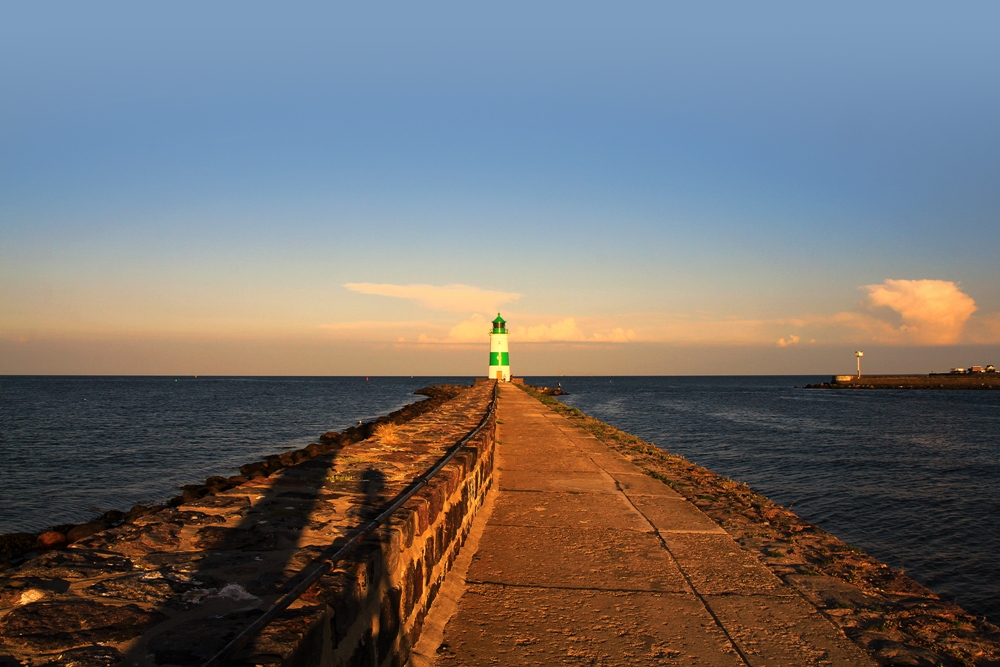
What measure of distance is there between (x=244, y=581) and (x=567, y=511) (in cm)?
490

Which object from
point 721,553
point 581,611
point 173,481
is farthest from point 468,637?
point 173,481

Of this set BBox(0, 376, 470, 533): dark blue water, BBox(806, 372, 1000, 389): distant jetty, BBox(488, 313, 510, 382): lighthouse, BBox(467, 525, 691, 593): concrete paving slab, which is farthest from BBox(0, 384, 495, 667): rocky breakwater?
BBox(806, 372, 1000, 389): distant jetty

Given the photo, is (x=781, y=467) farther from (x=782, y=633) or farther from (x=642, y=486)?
(x=782, y=633)

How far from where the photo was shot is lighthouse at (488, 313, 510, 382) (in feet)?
167

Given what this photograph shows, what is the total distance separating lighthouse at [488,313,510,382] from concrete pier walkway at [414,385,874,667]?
141 feet

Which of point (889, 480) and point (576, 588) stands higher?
point (576, 588)

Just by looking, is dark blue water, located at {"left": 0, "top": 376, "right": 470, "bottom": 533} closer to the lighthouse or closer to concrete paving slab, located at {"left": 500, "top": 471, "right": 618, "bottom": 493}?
concrete paving slab, located at {"left": 500, "top": 471, "right": 618, "bottom": 493}

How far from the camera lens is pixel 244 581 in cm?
282

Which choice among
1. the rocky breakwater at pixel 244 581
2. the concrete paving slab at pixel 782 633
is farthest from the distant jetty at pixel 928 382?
the rocky breakwater at pixel 244 581

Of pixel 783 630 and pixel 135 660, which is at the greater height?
pixel 135 660

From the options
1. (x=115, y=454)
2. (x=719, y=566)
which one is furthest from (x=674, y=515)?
(x=115, y=454)

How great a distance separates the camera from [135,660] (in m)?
2.12

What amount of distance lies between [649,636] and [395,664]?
1.61 m

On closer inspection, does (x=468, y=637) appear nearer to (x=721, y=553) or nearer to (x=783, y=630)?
→ (x=783, y=630)
